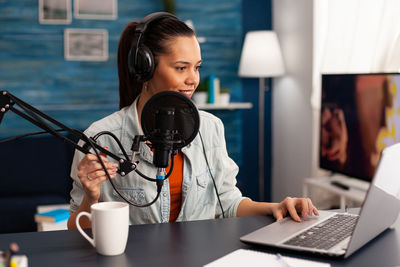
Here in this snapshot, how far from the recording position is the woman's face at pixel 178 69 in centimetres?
145

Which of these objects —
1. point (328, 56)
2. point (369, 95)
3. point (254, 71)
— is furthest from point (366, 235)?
point (254, 71)

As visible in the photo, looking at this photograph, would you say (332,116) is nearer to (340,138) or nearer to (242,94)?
(340,138)

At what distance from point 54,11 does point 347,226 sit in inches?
130

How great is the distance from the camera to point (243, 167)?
172 inches

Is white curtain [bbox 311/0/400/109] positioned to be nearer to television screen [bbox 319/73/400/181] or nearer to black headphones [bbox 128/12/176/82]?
television screen [bbox 319/73/400/181]

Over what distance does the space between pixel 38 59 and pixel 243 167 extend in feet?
6.37

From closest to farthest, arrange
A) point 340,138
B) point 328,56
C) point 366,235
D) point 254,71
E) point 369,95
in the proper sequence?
point 366,235 < point 369,95 < point 340,138 < point 328,56 < point 254,71

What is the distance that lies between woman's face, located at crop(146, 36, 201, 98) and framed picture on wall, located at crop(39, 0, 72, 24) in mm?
2669

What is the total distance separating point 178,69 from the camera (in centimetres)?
146

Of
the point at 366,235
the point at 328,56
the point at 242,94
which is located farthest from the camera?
the point at 242,94

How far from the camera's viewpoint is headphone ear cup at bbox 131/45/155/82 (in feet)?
4.47

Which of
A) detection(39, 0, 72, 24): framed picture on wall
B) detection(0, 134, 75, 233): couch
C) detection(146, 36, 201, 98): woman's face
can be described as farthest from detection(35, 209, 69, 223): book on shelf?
detection(39, 0, 72, 24): framed picture on wall

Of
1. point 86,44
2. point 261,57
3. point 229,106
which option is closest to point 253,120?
point 229,106

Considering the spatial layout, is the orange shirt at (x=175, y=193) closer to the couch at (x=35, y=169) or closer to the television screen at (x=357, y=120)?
the television screen at (x=357, y=120)
